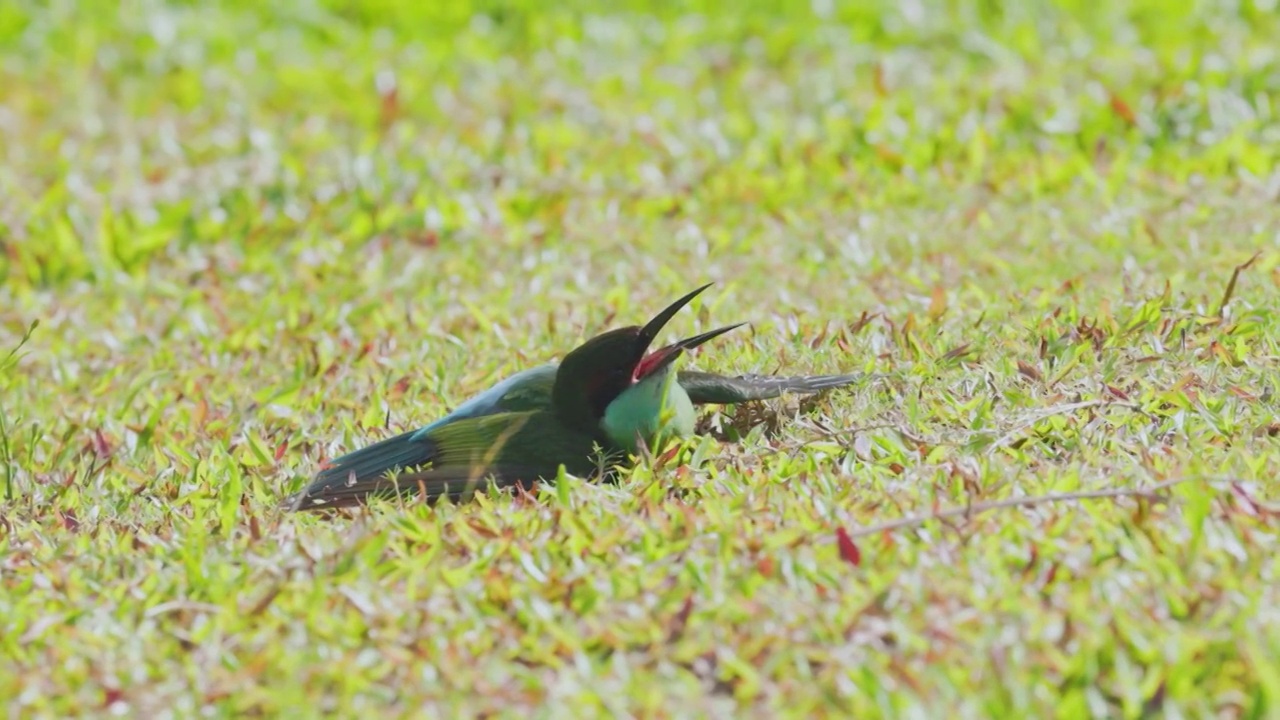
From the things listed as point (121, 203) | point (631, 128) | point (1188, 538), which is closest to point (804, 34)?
point (631, 128)

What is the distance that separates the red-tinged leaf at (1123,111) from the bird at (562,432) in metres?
3.44

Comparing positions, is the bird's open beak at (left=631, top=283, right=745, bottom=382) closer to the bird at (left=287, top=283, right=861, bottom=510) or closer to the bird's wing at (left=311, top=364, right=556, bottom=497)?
the bird at (left=287, top=283, right=861, bottom=510)

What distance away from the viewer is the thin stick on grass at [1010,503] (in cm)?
356

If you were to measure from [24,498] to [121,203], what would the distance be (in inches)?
119

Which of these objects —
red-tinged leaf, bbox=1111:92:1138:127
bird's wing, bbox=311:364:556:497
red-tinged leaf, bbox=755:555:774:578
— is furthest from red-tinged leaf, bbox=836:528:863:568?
red-tinged leaf, bbox=1111:92:1138:127

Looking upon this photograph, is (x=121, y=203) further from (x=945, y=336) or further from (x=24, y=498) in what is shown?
(x=945, y=336)

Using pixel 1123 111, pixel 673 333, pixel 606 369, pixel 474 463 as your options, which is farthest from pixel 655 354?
pixel 1123 111

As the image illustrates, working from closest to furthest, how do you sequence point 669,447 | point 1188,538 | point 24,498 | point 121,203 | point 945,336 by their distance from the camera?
point 1188,538, point 669,447, point 24,498, point 945,336, point 121,203

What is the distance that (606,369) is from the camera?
14.2 feet

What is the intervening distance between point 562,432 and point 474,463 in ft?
0.77

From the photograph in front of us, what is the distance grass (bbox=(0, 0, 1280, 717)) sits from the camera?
3.25 m

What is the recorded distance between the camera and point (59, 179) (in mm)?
7590

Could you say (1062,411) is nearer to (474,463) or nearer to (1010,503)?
(1010,503)

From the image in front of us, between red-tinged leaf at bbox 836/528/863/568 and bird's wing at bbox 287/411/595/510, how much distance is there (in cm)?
92
